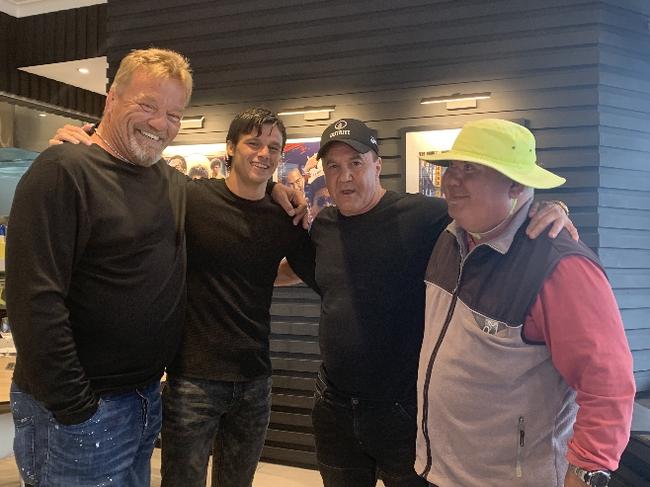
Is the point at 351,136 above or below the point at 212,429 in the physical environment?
above

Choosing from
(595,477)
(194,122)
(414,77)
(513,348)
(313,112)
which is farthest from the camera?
(194,122)

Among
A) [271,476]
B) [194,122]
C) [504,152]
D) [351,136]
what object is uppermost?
[194,122]

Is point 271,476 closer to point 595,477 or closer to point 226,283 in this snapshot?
point 226,283

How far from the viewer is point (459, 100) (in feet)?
12.8

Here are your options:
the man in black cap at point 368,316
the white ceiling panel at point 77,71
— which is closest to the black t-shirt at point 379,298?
the man in black cap at point 368,316

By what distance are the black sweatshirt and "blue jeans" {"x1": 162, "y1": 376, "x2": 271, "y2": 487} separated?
0.84ft

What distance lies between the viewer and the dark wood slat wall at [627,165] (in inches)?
145

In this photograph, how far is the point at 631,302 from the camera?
380cm

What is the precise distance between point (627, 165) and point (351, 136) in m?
2.53

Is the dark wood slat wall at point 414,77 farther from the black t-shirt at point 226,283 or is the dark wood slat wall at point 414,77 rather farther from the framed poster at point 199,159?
the black t-shirt at point 226,283

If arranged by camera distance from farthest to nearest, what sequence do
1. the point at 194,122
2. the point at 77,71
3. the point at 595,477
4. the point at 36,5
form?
the point at 77,71 < the point at 36,5 < the point at 194,122 < the point at 595,477

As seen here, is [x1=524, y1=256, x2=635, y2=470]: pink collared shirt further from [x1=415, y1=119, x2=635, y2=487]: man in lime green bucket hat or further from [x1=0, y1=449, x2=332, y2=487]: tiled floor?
[x1=0, y1=449, x2=332, y2=487]: tiled floor

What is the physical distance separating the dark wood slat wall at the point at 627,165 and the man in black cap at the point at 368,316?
2.13 m

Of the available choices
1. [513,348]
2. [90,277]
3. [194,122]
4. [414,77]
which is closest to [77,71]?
[194,122]
